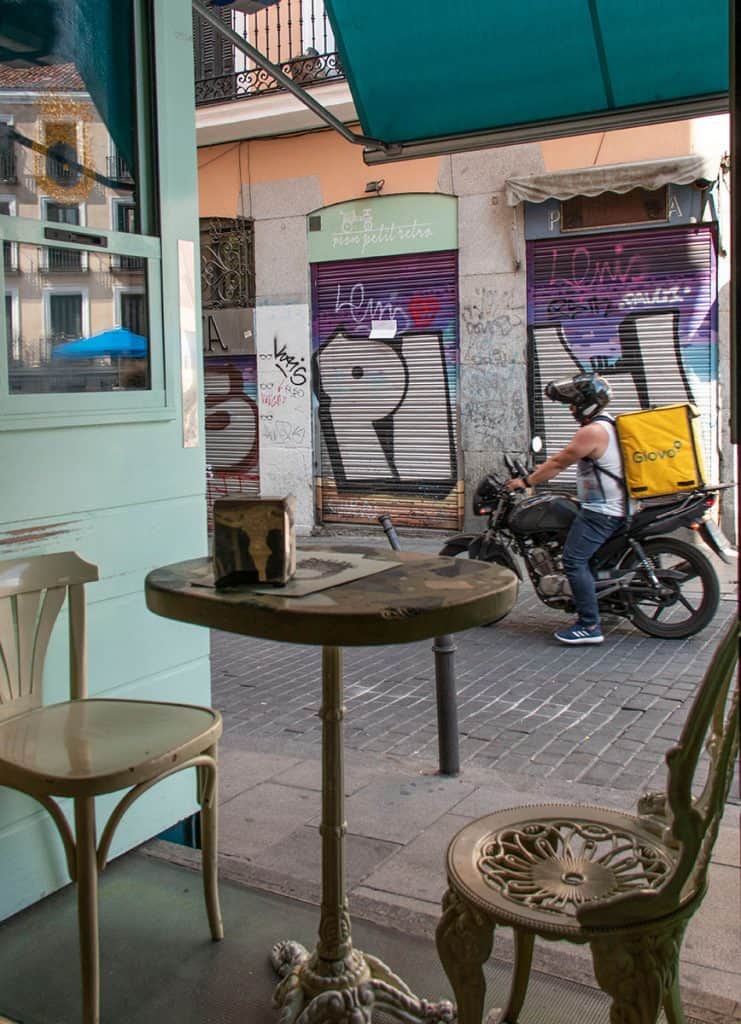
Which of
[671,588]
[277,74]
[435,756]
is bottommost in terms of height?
[435,756]

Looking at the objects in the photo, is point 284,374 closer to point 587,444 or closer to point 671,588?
point 587,444

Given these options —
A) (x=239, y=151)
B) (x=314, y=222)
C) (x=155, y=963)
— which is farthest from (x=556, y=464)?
(x=239, y=151)

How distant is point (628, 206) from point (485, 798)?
8.58 m

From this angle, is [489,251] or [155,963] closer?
[155,963]

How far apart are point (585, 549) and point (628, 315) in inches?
203

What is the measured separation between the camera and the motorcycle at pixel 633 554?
23.4 feet

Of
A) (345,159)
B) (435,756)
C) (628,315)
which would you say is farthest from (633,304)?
(435,756)

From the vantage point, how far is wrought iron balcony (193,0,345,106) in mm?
13117

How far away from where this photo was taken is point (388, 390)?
13008 millimetres

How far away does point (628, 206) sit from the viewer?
11398 mm

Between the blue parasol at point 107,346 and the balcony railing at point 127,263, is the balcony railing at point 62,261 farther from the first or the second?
the blue parasol at point 107,346

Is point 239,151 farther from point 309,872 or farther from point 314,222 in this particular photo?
point 309,872

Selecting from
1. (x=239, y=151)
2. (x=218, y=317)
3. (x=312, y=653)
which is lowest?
(x=312, y=653)

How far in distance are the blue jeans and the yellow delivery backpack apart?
0.30 meters
